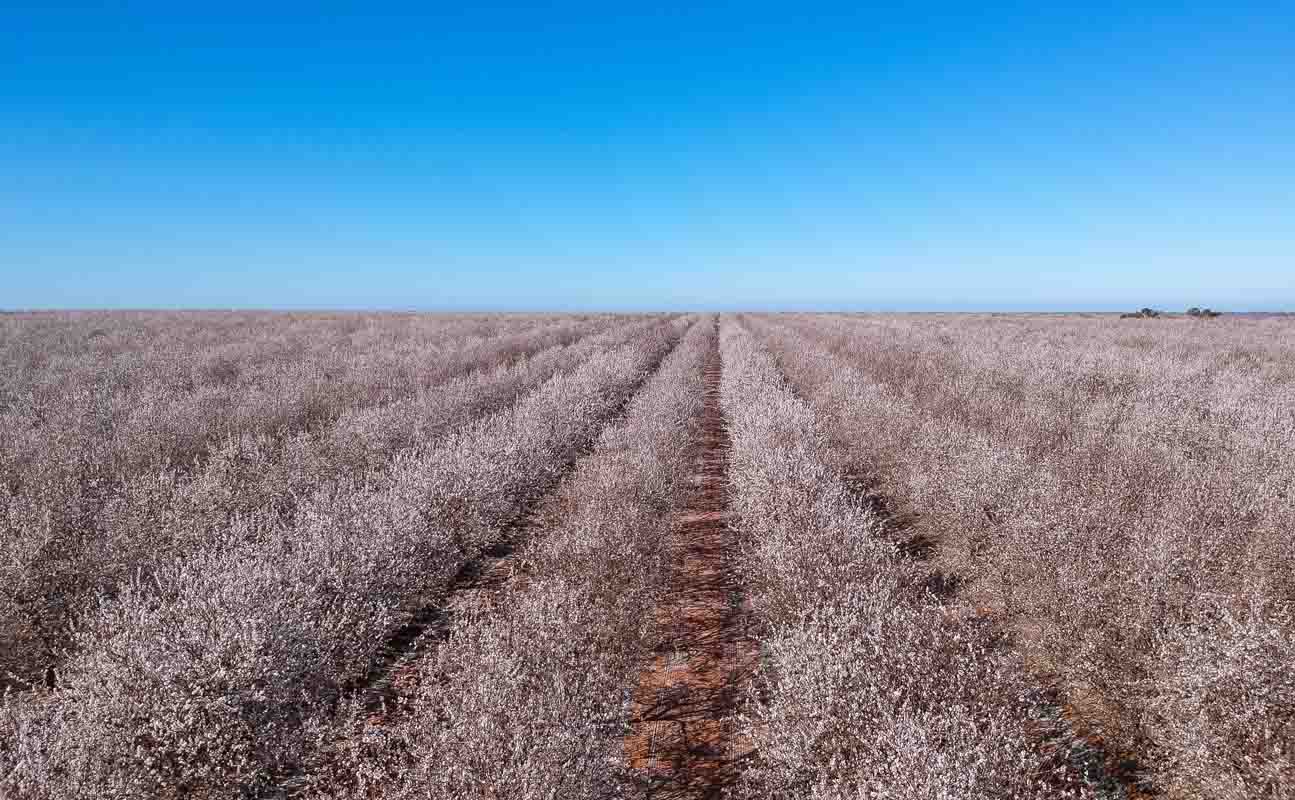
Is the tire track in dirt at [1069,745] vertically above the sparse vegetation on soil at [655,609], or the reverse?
the sparse vegetation on soil at [655,609]

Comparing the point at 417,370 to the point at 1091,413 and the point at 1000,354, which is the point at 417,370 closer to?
the point at 1091,413

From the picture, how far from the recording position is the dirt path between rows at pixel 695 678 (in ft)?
9.52

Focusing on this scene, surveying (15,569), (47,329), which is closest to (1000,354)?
(15,569)

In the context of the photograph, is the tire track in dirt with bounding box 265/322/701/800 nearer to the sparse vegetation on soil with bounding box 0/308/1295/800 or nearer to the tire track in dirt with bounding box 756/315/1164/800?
the sparse vegetation on soil with bounding box 0/308/1295/800

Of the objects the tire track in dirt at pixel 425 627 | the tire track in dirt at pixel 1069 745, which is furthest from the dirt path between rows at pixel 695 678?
the tire track in dirt at pixel 1069 745

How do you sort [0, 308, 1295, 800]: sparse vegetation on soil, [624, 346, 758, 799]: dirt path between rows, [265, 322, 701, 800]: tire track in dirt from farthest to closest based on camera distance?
[624, 346, 758, 799]: dirt path between rows → [265, 322, 701, 800]: tire track in dirt → [0, 308, 1295, 800]: sparse vegetation on soil

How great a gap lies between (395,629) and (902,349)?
54.7ft

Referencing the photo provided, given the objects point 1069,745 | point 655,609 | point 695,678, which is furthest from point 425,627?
point 1069,745

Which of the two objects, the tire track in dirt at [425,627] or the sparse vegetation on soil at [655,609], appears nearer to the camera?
the sparse vegetation on soil at [655,609]

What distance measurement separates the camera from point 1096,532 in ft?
12.6

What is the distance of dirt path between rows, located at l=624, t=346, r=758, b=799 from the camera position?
2.90 m

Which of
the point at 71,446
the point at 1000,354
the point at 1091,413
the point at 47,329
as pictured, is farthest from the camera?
the point at 47,329

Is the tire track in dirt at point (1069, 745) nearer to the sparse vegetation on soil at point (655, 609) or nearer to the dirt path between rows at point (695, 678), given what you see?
the sparse vegetation on soil at point (655, 609)

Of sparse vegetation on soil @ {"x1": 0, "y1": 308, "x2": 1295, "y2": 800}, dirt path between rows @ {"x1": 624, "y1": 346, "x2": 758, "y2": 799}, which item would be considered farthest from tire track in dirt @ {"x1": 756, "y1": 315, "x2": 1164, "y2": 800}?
dirt path between rows @ {"x1": 624, "y1": 346, "x2": 758, "y2": 799}
